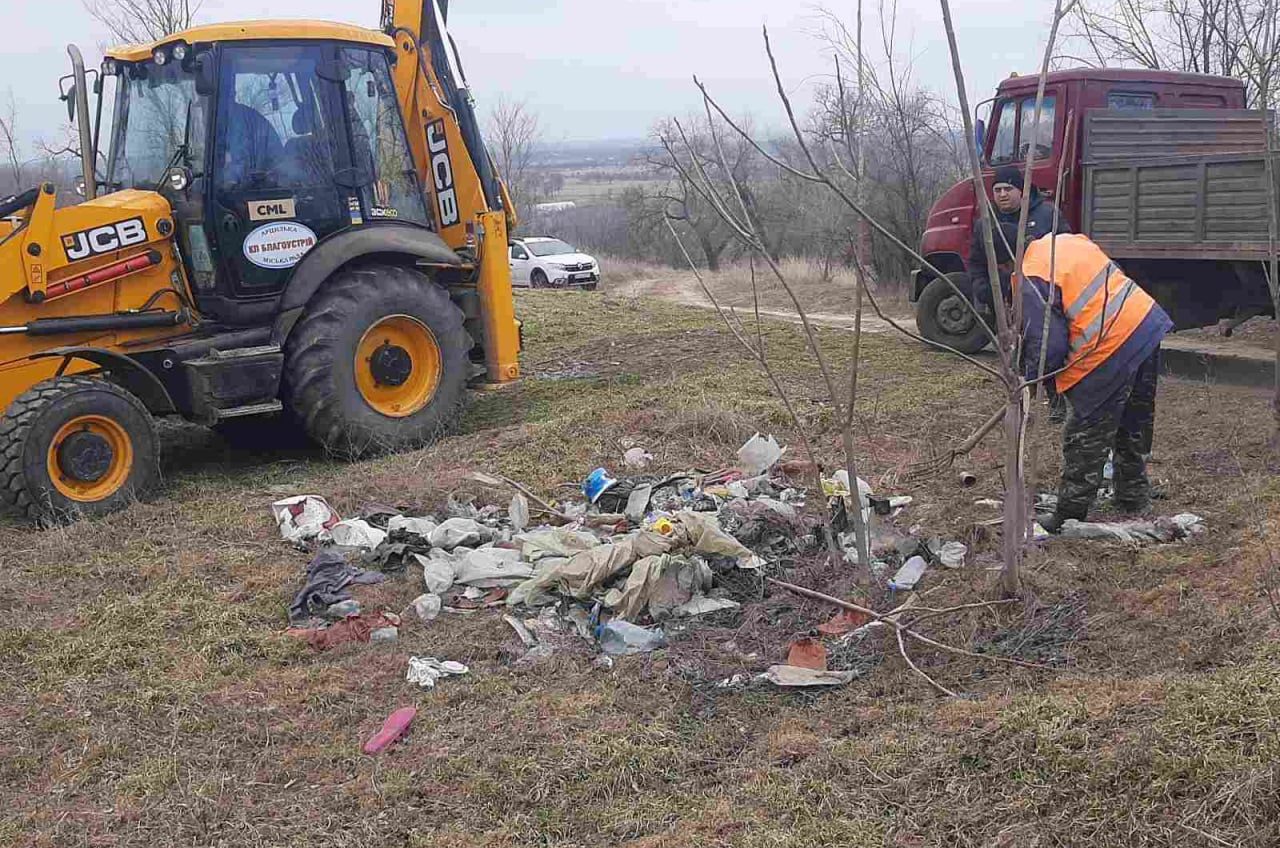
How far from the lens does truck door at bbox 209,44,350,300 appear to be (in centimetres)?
693

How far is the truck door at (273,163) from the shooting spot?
6.93m

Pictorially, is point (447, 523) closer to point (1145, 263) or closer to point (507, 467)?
point (507, 467)

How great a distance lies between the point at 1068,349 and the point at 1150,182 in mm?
4955

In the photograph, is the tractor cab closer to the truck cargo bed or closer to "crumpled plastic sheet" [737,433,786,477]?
"crumpled plastic sheet" [737,433,786,477]

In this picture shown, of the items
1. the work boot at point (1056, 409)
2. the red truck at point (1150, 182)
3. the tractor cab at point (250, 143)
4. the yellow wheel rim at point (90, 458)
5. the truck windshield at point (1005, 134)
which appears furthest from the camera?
the truck windshield at point (1005, 134)

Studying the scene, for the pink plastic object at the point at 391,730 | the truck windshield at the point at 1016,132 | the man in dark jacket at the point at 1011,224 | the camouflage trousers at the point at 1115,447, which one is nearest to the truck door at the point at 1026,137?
the truck windshield at the point at 1016,132

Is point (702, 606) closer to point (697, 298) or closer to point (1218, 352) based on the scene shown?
point (1218, 352)

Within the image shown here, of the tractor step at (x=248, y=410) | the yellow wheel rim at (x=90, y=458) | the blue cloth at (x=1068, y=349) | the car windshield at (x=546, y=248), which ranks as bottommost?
the yellow wheel rim at (x=90, y=458)

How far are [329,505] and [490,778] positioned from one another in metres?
3.17

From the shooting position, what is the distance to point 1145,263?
938cm

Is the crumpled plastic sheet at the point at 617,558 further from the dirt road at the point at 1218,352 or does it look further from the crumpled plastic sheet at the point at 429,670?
the dirt road at the point at 1218,352

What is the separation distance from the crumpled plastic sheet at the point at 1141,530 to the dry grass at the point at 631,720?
0.41ft

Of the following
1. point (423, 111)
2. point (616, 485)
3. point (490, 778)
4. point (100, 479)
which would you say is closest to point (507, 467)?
point (616, 485)

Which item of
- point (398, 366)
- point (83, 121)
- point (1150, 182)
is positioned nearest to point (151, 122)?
point (83, 121)
